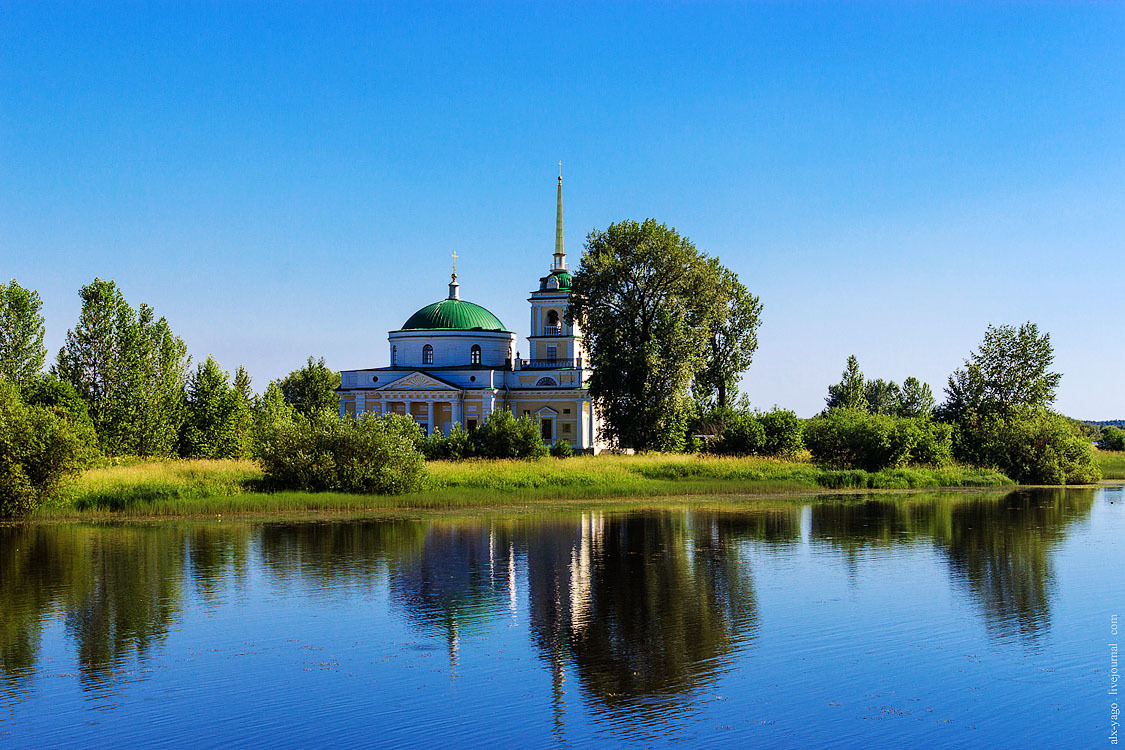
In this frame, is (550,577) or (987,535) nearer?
(550,577)

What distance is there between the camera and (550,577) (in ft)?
75.2

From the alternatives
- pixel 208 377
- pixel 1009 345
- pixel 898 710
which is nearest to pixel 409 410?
pixel 208 377

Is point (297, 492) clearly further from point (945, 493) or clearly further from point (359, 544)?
point (945, 493)

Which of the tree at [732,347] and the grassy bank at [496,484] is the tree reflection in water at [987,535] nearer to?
the grassy bank at [496,484]

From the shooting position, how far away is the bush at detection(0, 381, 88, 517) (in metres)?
31.0

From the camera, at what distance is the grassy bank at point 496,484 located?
113 feet

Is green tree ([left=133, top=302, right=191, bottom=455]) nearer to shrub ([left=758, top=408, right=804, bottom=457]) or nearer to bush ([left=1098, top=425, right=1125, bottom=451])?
shrub ([left=758, top=408, right=804, bottom=457])

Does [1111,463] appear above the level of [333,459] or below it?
below

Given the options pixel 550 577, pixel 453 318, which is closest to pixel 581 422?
pixel 453 318

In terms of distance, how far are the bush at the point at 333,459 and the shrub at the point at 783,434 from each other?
26102mm

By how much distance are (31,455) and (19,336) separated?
25.4 m

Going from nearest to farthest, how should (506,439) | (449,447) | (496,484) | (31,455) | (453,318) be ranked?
(31,455)
(496,484)
(506,439)
(449,447)
(453,318)

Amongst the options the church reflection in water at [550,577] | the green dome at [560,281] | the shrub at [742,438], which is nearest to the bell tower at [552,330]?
the green dome at [560,281]

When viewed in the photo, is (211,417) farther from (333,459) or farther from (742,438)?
(742,438)
